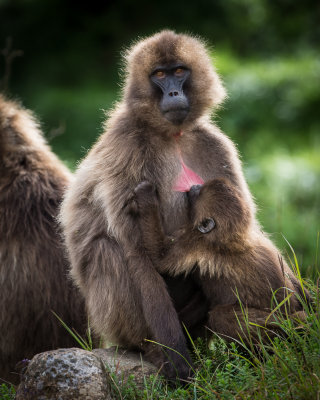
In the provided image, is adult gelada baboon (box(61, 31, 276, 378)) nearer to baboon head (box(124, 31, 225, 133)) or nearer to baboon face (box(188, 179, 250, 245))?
baboon head (box(124, 31, 225, 133))

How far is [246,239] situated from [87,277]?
1070 millimetres

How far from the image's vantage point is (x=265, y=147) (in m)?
13.7

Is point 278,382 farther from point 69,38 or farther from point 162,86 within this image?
point 69,38

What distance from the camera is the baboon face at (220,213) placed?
4.55m

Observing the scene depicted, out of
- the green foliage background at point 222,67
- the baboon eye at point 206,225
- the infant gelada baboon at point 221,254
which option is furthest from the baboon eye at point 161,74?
the green foliage background at point 222,67

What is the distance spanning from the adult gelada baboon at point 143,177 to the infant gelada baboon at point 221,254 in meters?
A: 0.11

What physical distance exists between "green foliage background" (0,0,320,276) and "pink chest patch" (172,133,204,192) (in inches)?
285

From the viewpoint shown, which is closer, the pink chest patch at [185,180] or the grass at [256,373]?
the grass at [256,373]

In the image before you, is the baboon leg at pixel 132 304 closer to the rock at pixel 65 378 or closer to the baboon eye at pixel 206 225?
the baboon eye at pixel 206 225

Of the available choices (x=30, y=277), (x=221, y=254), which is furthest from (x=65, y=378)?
(x=30, y=277)

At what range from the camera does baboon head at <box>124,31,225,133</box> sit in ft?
15.7

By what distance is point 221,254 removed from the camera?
463 centimetres

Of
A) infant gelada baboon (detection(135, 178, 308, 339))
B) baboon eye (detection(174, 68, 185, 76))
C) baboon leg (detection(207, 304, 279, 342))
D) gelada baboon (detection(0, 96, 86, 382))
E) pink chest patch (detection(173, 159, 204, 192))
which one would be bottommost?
gelada baboon (detection(0, 96, 86, 382))

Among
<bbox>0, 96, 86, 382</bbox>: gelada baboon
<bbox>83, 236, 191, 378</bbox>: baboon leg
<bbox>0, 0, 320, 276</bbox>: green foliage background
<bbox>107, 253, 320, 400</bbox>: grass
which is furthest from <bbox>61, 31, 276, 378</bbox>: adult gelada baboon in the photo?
<bbox>0, 0, 320, 276</bbox>: green foliage background
